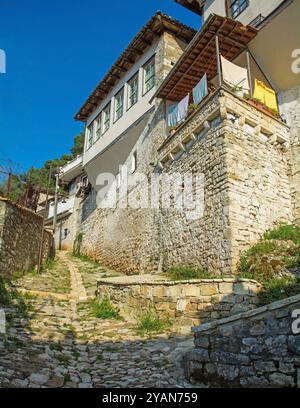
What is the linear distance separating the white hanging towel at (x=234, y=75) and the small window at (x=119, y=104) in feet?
22.7

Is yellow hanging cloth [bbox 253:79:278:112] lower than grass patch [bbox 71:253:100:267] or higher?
higher

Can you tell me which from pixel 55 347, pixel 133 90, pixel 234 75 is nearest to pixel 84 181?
pixel 133 90

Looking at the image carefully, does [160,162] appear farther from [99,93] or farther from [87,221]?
[87,221]

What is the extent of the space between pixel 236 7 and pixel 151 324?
11686 mm

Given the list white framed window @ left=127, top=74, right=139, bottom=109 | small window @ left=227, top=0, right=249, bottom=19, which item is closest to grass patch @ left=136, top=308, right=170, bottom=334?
white framed window @ left=127, top=74, right=139, bottom=109

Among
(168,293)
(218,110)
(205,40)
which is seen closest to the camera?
(168,293)

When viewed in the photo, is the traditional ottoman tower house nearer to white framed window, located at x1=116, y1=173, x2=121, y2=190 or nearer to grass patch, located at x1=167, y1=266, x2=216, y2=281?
grass patch, located at x1=167, y1=266, x2=216, y2=281

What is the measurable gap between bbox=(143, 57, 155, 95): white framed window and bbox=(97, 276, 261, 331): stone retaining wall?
30.5ft

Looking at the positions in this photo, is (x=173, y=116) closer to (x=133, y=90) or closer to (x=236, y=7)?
(x=133, y=90)

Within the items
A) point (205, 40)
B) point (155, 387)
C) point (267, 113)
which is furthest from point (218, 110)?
point (155, 387)

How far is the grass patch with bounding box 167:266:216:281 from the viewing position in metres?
8.44

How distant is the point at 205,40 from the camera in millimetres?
10516

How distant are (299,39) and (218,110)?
3.45 meters

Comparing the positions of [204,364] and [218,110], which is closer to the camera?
[204,364]
